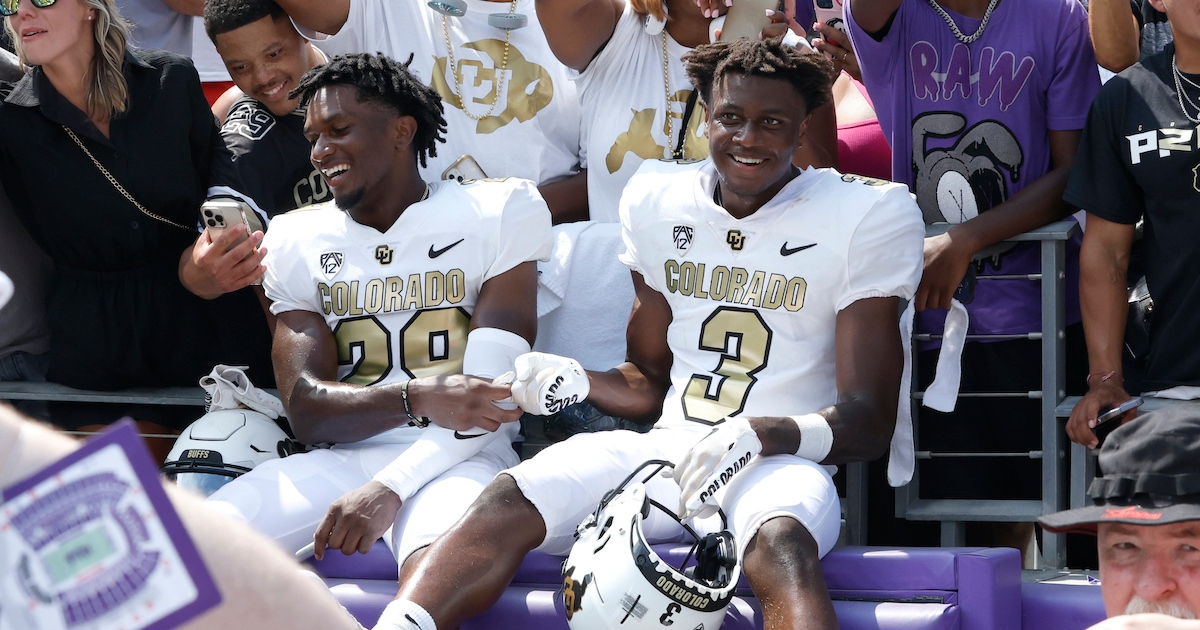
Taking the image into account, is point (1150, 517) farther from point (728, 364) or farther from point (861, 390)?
point (728, 364)

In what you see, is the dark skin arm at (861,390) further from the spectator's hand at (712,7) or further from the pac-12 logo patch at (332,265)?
the spectator's hand at (712,7)

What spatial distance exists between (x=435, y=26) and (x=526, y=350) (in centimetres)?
138

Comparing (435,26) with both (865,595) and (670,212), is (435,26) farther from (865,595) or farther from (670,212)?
(865,595)

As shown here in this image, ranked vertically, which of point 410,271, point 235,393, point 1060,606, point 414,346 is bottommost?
point 1060,606

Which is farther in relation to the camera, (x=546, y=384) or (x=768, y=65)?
(x=768, y=65)

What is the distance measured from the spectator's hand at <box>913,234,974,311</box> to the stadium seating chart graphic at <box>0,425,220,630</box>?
3.04 meters

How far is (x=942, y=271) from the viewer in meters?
3.76

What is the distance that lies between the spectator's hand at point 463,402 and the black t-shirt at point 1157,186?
1.68 meters

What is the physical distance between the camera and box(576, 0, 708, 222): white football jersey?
434 cm

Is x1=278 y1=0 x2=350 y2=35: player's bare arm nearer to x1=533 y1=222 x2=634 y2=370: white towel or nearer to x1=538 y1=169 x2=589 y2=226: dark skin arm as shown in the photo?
x1=538 y1=169 x2=589 y2=226: dark skin arm

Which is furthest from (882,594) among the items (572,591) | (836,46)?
(836,46)

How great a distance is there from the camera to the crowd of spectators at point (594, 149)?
145 inches

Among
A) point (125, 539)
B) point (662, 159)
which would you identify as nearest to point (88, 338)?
point (662, 159)

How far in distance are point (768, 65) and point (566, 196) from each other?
1083 mm
